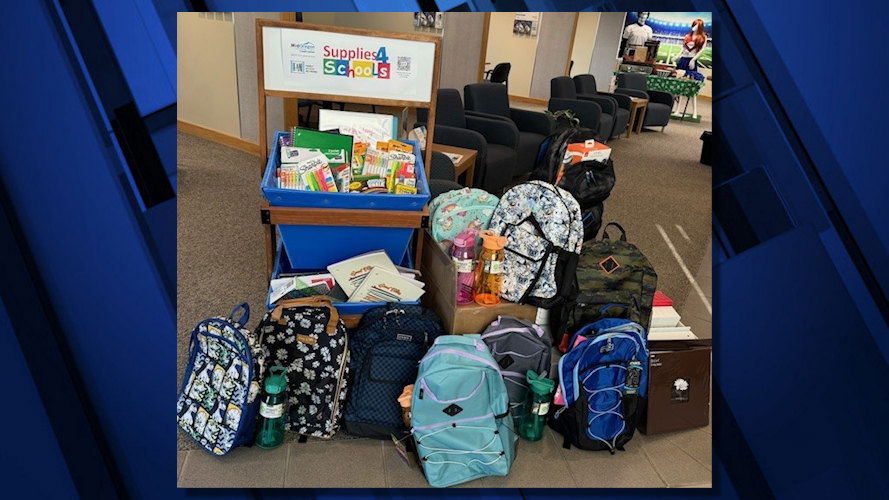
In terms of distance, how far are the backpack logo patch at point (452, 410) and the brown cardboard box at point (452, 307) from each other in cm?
37

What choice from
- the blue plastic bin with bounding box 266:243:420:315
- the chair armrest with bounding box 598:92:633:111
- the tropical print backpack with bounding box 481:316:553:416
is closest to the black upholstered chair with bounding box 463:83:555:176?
the chair armrest with bounding box 598:92:633:111

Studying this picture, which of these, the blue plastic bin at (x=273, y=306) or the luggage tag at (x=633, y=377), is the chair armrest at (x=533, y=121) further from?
the luggage tag at (x=633, y=377)

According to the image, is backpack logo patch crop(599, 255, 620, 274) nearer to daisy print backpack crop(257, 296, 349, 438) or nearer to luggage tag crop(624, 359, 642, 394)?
luggage tag crop(624, 359, 642, 394)

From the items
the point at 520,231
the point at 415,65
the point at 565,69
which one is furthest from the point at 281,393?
the point at 565,69

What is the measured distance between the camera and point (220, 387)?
6.52ft

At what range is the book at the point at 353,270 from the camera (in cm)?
231

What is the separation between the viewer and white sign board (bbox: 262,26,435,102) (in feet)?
6.40

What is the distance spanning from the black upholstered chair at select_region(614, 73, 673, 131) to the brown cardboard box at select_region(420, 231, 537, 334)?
882mm

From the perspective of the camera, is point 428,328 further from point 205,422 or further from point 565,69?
point 565,69

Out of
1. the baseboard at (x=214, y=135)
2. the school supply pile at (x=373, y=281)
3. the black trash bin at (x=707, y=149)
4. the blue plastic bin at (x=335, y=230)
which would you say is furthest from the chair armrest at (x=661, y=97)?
the baseboard at (x=214, y=135)

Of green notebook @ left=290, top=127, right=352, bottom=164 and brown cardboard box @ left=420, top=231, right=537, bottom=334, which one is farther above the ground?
green notebook @ left=290, top=127, right=352, bottom=164

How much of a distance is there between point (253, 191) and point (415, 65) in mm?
890
